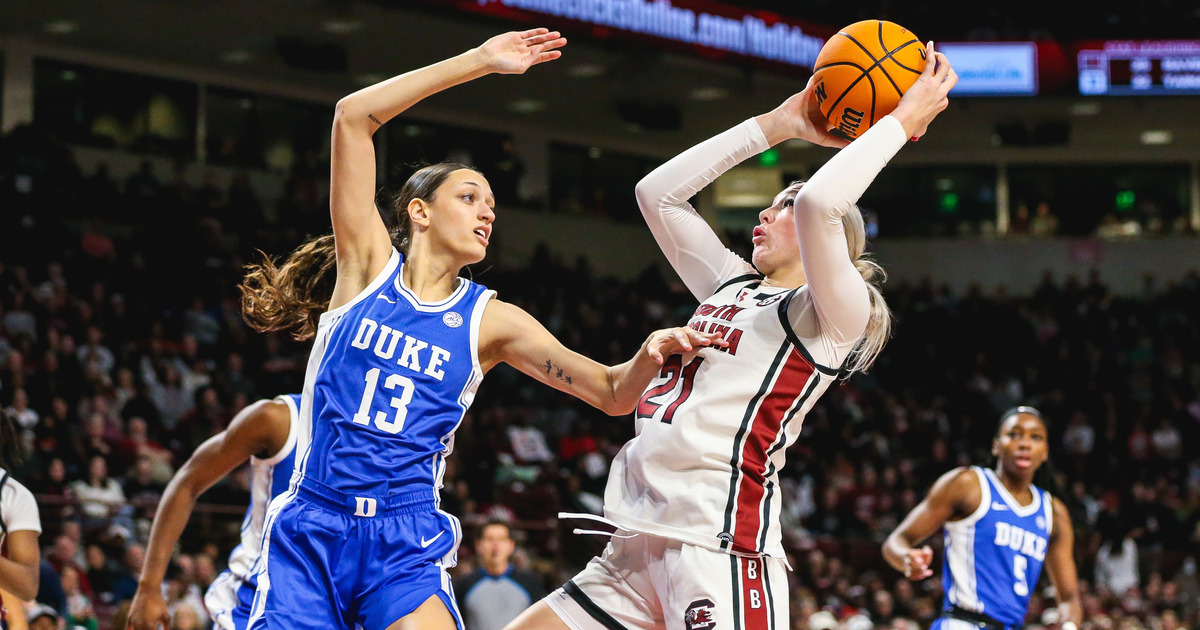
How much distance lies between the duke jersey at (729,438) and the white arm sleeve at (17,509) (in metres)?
2.39

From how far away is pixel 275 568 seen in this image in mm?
3277

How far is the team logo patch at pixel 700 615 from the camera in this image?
347 centimetres

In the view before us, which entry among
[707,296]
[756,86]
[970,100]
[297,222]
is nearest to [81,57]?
[297,222]

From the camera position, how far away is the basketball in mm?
3846

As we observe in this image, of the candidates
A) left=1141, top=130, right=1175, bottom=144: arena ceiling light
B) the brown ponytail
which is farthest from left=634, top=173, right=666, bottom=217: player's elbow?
left=1141, top=130, right=1175, bottom=144: arena ceiling light

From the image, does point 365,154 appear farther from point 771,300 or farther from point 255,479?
point 255,479

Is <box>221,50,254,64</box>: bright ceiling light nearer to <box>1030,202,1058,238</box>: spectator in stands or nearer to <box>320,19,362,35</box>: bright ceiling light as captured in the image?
<box>320,19,362,35</box>: bright ceiling light

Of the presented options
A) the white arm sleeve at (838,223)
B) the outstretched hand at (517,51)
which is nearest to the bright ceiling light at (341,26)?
the outstretched hand at (517,51)

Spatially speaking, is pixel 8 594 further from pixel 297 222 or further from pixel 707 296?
pixel 297 222

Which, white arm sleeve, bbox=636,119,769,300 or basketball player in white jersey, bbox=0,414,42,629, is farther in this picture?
basketball player in white jersey, bbox=0,414,42,629

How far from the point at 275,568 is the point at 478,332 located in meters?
0.83

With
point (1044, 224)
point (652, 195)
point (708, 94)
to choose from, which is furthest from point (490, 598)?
point (1044, 224)

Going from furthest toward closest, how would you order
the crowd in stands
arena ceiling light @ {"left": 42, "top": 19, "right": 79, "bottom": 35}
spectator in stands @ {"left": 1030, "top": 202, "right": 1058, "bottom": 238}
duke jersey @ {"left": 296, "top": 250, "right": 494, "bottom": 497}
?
spectator in stands @ {"left": 1030, "top": 202, "right": 1058, "bottom": 238} < arena ceiling light @ {"left": 42, "top": 19, "right": 79, "bottom": 35} < the crowd in stands < duke jersey @ {"left": 296, "top": 250, "right": 494, "bottom": 497}

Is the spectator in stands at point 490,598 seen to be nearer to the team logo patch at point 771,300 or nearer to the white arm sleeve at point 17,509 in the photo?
the white arm sleeve at point 17,509
